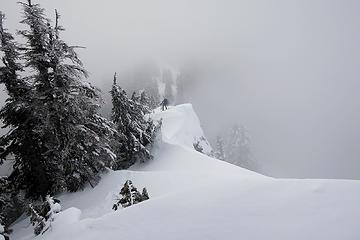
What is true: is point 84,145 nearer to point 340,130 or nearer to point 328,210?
point 328,210

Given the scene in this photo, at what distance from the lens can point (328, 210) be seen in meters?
5.35

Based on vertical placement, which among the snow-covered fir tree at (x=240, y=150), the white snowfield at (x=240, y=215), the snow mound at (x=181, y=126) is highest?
the white snowfield at (x=240, y=215)

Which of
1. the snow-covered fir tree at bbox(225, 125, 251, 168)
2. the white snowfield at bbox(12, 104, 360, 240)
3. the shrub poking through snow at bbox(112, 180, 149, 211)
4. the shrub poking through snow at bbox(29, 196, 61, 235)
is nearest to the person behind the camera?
the white snowfield at bbox(12, 104, 360, 240)

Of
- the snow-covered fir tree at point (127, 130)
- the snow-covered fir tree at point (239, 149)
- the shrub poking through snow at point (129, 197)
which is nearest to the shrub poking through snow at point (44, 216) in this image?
the shrub poking through snow at point (129, 197)

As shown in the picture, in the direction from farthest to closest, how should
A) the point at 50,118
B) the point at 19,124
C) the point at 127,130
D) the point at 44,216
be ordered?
the point at 127,130 → the point at 19,124 → the point at 50,118 → the point at 44,216

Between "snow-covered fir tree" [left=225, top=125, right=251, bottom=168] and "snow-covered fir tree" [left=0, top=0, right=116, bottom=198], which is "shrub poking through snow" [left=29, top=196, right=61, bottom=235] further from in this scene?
"snow-covered fir tree" [left=225, top=125, right=251, bottom=168]

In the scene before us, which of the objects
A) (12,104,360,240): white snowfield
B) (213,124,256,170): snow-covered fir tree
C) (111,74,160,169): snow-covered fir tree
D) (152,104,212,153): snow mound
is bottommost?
(213,124,256,170): snow-covered fir tree

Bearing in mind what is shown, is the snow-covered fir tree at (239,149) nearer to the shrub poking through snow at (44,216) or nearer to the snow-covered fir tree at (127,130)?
the snow-covered fir tree at (127,130)

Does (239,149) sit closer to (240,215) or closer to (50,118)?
(50,118)

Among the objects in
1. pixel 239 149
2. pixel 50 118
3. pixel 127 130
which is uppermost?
pixel 50 118

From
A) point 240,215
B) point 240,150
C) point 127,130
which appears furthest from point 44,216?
point 240,150

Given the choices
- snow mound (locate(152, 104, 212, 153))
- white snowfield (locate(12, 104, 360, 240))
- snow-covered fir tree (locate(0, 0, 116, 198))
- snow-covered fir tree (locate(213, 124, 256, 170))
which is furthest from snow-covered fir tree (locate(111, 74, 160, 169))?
snow-covered fir tree (locate(213, 124, 256, 170))

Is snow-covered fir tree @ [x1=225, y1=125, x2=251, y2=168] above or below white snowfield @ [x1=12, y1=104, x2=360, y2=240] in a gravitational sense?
below

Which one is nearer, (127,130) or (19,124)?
(19,124)
